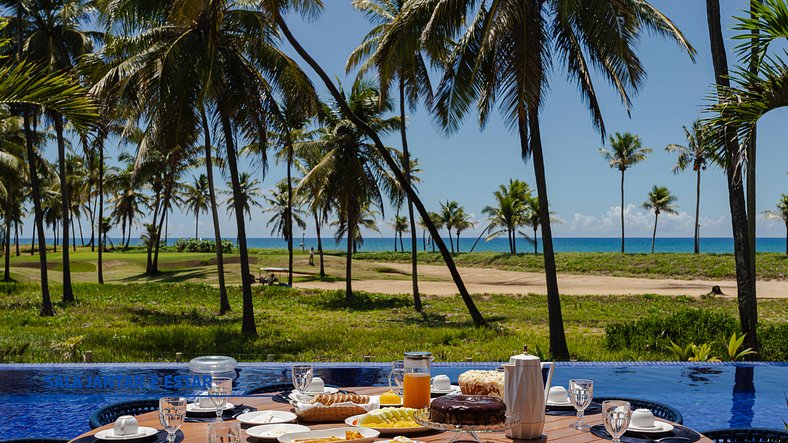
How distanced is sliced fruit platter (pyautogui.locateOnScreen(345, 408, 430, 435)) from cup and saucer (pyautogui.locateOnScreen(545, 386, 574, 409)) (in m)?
0.78

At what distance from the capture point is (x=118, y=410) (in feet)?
13.0

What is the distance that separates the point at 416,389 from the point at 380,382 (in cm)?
518

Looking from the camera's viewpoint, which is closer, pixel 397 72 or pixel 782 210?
pixel 397 72

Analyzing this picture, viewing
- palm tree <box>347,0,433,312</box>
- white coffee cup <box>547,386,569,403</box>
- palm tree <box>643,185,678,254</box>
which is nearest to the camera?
white coffee cup <box>547,386,569,403</box>

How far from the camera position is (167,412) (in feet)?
8.70

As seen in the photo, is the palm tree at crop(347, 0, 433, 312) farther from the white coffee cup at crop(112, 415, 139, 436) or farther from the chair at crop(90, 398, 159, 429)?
the white coffee cup at crop(112, 415, 139, 436)

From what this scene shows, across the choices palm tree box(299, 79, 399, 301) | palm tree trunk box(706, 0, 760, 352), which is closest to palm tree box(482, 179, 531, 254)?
palm tree box(299, 79, 399, 301)

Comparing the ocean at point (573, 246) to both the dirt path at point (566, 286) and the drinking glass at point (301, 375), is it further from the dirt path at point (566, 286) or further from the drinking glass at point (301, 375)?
the drinking glass at point (301, 375)

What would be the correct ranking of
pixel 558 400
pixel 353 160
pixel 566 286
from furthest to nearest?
pixel 566 286, pixel 353 160, pixel 558 400

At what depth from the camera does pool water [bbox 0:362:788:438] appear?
792 cm

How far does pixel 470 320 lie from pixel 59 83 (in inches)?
506

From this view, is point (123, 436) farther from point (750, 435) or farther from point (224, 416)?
point (750, 435)

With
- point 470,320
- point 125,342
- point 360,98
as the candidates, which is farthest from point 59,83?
point 360,98

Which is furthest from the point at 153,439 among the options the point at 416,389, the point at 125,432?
the point at 416,389
